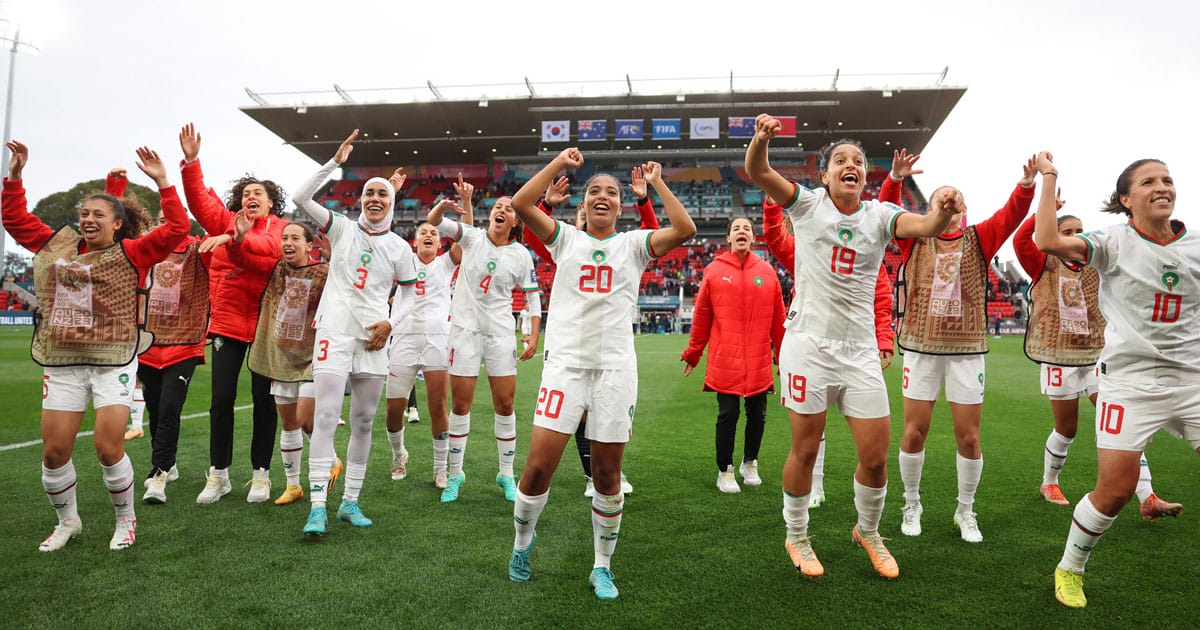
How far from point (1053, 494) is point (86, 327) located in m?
7.14

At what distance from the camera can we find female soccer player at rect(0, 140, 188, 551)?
151 inches

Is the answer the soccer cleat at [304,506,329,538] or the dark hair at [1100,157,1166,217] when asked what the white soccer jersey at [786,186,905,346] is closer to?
the dark hair at [1100,157,1166,217]

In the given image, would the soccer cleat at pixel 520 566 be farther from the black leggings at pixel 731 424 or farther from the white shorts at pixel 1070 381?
the white shorts at pixel 1070 381

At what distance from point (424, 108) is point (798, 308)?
1583 inches

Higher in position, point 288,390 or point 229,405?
point 288,390

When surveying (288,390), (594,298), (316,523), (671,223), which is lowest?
(316,523)

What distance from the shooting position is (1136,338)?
3.19 meters

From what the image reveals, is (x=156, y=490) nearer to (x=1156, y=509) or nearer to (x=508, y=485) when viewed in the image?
(x=508, y=485)

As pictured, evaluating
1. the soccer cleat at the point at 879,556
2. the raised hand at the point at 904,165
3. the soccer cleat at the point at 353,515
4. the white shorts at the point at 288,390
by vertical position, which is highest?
the raised hand at the point at 904,165

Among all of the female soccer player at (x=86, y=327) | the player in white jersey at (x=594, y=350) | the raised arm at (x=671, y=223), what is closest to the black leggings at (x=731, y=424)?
the player in white jersey at (x=594, y=350)

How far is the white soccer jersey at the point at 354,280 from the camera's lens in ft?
14.3

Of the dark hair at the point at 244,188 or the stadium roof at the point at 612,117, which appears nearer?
the dark hair at the point at 244,188

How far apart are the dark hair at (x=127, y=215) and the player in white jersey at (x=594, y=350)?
286 centimetres

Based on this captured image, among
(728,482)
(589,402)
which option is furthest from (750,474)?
(589,402)
